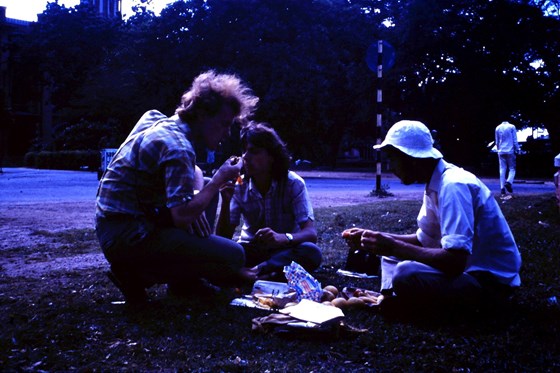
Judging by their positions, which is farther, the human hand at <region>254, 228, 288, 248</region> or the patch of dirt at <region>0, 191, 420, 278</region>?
the patch of dirt at <region>0, 191, 420, 278</region>

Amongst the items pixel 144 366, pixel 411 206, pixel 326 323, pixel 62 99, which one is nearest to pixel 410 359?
pixel 326 323

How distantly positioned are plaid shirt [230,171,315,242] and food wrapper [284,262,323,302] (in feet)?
2.41

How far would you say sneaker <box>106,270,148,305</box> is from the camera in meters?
3.99

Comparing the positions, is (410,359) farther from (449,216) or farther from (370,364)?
(449,216)

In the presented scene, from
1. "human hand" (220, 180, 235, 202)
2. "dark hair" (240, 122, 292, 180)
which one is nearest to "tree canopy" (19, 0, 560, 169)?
"dark hair" (240, 122, 292, 180)

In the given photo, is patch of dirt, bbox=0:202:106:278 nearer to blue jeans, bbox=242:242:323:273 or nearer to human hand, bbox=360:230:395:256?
blue jeans, bbox=242:242:323:273

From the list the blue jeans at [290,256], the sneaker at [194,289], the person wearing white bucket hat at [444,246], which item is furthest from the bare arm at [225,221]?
the person wearing white bucket hat at [444,246]

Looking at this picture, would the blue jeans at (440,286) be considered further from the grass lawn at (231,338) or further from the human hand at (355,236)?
the human hand at (355,236)

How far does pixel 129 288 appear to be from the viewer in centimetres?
402

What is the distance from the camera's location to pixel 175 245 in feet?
12.5

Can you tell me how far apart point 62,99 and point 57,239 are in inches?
1677

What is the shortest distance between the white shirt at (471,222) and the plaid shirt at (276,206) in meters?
1.18

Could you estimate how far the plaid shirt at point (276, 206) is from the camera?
4902 millimetres

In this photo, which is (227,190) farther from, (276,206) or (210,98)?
(210,98)
